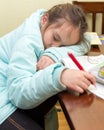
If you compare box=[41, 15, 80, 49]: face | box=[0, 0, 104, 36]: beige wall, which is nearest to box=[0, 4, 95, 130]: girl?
box=[41, 15, 80, 49]: face

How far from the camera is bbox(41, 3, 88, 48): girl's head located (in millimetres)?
953

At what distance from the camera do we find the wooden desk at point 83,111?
0.60m

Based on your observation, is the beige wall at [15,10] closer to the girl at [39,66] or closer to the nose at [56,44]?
the girl at [39,66]

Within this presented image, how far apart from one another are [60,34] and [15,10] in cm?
132

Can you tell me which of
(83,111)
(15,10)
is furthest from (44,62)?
(15,10)

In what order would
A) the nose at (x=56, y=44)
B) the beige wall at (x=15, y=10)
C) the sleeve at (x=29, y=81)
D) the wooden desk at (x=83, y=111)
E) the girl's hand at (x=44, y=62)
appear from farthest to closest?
the beige wall at (x=15, y=10)
the nose at (x=56, y=44)
the girl's hand at (x=44, y=62)
the sleeve at (x=29, y=81)
the wooden desk at (x=83, y=111)

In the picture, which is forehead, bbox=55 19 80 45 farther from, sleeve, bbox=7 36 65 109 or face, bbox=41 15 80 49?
sleeve, bbox=7 36 65 109

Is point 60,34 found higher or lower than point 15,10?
higher

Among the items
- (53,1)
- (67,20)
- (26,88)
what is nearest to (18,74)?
(26,88)

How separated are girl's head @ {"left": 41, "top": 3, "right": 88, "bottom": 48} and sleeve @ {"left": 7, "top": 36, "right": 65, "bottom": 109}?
0.16m

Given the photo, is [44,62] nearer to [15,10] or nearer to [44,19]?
[44,19]

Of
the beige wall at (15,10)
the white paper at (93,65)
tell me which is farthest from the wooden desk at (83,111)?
the beige wall at (15,10)

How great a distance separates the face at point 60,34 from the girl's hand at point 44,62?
3.0 inches

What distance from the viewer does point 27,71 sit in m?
0.79
